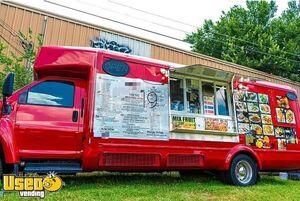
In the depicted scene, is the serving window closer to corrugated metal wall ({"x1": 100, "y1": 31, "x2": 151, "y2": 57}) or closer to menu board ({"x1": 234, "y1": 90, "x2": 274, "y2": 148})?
menu board ({"x1": 234, "y1": 90, "x2": 274, "y2": 148})

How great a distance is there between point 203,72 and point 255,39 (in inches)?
889

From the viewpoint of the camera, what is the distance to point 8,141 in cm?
675

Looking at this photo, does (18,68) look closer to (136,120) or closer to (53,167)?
(136,120)

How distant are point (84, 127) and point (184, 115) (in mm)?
2308

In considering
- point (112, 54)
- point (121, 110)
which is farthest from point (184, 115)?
point (112, 54)

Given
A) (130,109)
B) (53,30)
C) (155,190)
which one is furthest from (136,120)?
(53,30)

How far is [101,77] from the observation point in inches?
303

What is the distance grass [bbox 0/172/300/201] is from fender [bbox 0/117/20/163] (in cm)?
72

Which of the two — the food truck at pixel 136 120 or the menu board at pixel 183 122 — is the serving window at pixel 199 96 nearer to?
the food truck at pixel 136 120

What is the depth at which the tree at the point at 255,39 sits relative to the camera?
2886 centimetres

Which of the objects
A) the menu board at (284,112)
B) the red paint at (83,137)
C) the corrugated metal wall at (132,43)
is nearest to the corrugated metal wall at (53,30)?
the corrugated metal wall at (132,43)

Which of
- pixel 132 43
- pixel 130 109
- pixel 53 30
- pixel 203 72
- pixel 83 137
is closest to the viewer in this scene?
pixel 83 137

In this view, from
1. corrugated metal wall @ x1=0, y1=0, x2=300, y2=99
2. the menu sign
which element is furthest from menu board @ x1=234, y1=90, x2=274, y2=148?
corrugated metal wall @ x1=0, y1=0, x2=300, y2=99

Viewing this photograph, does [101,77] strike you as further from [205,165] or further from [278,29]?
[278,29]
